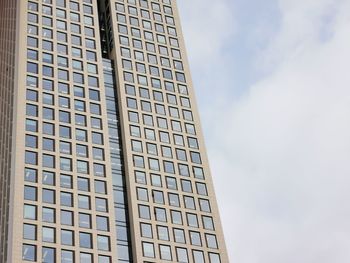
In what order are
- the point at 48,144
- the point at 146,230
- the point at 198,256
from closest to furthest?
the point at 146,230
the point at 198,256
the point at 48,144

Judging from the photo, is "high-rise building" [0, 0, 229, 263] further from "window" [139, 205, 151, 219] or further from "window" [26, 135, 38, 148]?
"window" [26, 135, 38, 148]

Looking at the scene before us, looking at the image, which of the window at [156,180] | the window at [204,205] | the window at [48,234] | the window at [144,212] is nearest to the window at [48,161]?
the window at [48,234]

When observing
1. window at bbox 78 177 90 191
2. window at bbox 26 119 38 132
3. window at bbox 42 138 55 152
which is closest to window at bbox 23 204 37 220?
window at bbox 78 177 90 191

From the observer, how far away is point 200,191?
100312mm

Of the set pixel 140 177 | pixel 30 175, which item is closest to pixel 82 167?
pixel 30 175

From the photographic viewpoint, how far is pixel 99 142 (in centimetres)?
9825

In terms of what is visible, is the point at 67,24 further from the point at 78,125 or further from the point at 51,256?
the point at 51,256

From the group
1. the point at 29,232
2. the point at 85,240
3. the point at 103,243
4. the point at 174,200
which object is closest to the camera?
the point at 29,232

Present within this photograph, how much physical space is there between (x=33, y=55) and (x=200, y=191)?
102 ft

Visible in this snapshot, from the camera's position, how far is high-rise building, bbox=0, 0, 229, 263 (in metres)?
86.9

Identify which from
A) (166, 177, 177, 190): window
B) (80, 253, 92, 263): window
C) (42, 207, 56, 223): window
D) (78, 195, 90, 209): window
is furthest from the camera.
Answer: (166, 177, 177, 190): window

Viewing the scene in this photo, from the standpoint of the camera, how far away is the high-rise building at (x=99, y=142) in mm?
86875

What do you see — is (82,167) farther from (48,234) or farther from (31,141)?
(48,234)

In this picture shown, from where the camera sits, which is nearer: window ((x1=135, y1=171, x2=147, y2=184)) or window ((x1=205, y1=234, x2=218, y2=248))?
window ((x1=205, y1=234, x2=218, y2=248))
